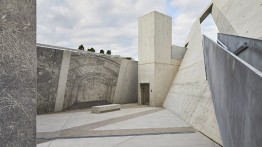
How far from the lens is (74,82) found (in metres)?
14.7

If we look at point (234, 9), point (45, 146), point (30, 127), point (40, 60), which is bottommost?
point (45, 146)

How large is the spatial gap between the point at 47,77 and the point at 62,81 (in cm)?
110

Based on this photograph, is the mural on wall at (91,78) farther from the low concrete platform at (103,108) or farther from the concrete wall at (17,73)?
the concrete wall at (17,73)

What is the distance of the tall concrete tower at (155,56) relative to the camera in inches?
676

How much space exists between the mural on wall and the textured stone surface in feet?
3.71

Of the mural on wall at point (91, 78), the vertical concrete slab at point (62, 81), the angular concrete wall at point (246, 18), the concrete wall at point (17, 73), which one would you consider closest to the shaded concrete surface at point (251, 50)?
the angular concrete wall at point (246, 18)

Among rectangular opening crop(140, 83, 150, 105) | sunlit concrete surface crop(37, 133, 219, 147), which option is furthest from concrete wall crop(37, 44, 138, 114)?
sunlit concrete surface crop(37, 133, 219, 147)

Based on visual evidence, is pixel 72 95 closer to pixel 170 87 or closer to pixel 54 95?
pixel 54 95

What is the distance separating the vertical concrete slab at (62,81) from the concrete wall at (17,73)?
9925 millimetres

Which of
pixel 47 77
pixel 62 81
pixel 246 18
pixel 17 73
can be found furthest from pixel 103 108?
pixel 17 73

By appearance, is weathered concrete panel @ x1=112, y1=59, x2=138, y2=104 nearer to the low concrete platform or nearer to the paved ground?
the low concrete platform

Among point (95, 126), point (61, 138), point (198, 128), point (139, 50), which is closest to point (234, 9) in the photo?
point (198, 128)

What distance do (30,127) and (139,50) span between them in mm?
15322

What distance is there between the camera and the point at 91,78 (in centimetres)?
1589
